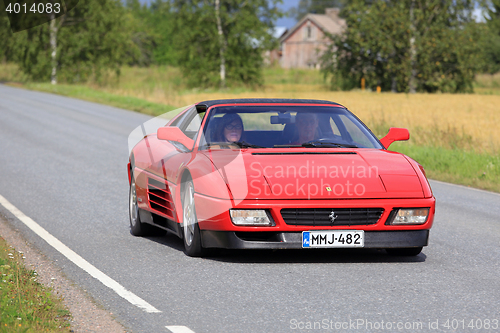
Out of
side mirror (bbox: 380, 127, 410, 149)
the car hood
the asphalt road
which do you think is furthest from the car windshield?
the asphalt road

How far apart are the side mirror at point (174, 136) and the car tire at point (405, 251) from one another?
2126 millimetres

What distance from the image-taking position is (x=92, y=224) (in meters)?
8.34

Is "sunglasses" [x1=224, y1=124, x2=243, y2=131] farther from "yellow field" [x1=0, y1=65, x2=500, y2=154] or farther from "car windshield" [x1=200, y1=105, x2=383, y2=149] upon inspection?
"yellow field" [x1=0, y1=65, x2=500, y2=154]

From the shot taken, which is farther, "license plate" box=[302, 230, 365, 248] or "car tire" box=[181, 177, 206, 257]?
"car tire" box=[181, 177, 206, 257]

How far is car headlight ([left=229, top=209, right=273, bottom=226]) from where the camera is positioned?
6012 millimetres

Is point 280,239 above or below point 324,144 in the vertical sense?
below

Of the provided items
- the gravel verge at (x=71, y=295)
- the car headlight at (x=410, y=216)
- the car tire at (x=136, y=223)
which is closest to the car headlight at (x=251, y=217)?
the car headlight at (x=410, y=216)

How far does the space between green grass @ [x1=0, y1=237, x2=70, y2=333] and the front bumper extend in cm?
150

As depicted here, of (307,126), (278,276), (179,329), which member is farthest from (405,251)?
(179,329)

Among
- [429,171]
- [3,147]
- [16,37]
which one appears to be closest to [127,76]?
[16,37]

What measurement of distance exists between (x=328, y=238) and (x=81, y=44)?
51814mm

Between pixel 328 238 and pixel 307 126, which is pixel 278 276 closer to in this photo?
pixel 328 238

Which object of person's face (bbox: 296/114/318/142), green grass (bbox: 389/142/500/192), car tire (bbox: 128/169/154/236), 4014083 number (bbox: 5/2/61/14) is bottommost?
green grass (bbox: 389/142/500/192)

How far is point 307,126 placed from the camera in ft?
24.1
